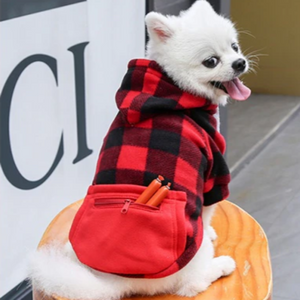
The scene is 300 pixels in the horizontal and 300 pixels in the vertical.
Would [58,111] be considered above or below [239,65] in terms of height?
below

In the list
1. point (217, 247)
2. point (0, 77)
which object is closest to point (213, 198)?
point (217, 247)

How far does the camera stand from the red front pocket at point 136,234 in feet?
2.99

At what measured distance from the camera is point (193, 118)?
1.02m

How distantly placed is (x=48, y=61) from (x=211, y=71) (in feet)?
2.54

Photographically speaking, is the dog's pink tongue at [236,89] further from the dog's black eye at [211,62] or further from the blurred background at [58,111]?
the blurred background at [58,111]

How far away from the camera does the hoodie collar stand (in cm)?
97

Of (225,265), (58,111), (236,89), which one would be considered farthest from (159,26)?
(58,111)

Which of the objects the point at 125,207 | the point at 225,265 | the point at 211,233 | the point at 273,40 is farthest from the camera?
the point at 273,40

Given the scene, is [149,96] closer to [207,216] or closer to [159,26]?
[159,26]

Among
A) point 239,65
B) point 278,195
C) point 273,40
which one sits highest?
point 239,65

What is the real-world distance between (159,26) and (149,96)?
0.15 metres

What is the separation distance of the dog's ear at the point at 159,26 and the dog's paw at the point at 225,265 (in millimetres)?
442

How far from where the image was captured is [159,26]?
103 centimetres

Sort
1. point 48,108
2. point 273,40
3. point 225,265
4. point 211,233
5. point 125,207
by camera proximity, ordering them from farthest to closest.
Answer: point 273,40
point 48,108
point 211,233
point 225,265
point 125,207
